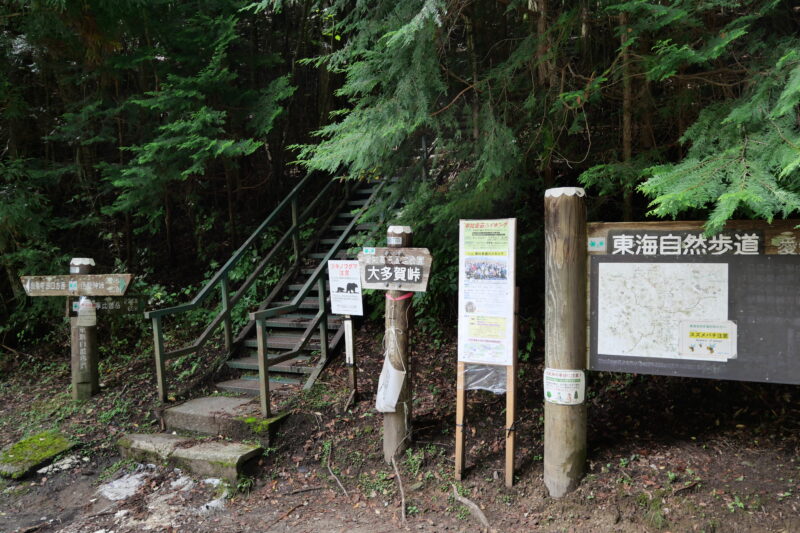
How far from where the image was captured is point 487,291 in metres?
4.08

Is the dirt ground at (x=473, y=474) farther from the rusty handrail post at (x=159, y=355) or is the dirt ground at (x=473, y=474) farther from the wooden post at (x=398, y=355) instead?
the rusty handrail post at (x=159, y=355)

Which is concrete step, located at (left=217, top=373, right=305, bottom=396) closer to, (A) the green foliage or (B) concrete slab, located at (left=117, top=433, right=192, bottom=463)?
(B) concrete slab, located at (left=117, top=433, right=192, bottom=463)

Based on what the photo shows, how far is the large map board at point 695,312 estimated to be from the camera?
325 centimetres

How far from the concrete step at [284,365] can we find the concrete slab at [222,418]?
0.54 meters

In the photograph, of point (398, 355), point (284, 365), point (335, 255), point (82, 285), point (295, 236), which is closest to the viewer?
point (398, 355)

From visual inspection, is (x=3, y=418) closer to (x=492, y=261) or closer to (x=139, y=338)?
(x=139, y=338)

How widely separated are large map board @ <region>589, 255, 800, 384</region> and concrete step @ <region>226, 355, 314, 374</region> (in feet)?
11.2

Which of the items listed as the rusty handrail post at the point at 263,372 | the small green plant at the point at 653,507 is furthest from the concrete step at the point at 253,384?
the small green plant at the point at 653,507

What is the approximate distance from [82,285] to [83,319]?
43 centimetres

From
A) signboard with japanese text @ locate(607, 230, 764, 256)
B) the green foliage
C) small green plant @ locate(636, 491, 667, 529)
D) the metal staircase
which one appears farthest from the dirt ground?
the green foliage

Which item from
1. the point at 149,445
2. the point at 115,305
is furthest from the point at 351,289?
the point at 115,305

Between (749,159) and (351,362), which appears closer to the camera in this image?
(749,159)

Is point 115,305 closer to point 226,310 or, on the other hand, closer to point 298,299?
point 226,310

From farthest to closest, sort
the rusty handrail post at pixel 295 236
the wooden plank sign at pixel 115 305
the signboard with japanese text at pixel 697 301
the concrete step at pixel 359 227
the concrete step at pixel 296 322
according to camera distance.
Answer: the rusty handrail post at pixel 295 236, the concrete step at pixel 359 227, the concrete step at pixel 296 322, the wooden plank sign at pixel 115 305, the signboard with japanese text at pixel 697 301
